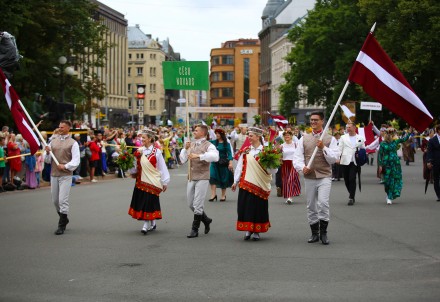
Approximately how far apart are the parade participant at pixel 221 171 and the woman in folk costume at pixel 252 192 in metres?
6.67

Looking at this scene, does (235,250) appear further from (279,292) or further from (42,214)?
(42,214)

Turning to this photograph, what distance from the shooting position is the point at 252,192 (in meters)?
12.6

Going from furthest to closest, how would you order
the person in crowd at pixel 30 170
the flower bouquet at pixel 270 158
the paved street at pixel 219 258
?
the person in crowd at pixel 30 170, the flower bouquet at pixel 270 158, the paved street at pixel 219 258

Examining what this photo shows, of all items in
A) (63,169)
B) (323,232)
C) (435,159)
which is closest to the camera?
(323,232)

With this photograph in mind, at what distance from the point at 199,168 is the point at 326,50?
4953 centimetres

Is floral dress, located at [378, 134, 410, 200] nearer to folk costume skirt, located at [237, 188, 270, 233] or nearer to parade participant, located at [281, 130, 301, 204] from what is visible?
parade participant, located at [281, 130, 301, 204]

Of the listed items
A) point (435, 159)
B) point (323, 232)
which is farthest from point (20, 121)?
point (435, 159)

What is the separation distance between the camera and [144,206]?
13445 mm

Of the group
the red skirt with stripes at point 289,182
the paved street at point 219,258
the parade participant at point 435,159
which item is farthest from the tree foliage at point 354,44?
the paved street at point 219,258

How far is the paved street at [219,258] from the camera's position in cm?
828

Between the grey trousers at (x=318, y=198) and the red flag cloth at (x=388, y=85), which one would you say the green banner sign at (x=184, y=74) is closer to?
the grey trousers at (x=318, y=198)

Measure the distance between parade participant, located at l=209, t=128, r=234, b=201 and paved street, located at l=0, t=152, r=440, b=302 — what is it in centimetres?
243

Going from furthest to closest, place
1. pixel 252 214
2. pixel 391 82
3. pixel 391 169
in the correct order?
pixel 391 169 < pixel 252 214 < pixel 391 82

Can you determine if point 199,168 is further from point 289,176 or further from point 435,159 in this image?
point 435,159
